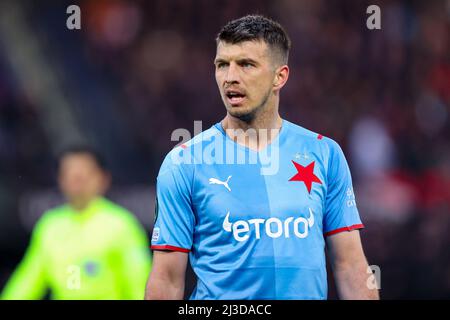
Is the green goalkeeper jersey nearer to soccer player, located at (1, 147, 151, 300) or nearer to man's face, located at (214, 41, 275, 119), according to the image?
soccer player, located at (1, 147, 151, 300)

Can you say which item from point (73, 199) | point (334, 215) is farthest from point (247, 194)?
point (73, 199)

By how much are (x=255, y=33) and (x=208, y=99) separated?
5373 millimetres

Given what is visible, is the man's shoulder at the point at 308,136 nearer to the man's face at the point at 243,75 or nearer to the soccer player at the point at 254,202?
the soccer player at the point at 254,202

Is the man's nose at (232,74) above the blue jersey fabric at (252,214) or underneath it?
above

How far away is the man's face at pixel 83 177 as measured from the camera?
728cm

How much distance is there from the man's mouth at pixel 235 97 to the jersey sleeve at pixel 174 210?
1.27ft

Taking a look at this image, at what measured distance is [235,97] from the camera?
3.96 metres

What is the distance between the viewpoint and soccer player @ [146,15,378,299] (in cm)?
376

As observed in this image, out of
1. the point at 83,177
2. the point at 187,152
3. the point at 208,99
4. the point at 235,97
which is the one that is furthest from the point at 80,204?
the point at 235,97

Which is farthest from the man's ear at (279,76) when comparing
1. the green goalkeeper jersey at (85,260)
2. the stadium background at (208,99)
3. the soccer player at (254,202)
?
the stadium background at (208,99)

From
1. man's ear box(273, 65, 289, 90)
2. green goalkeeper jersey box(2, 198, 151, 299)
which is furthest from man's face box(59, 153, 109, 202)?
man's ear box(273, 65, 289, 90)

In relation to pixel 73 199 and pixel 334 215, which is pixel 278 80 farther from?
pixel 73 199

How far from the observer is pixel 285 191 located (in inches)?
153

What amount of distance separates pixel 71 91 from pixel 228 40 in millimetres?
5679
